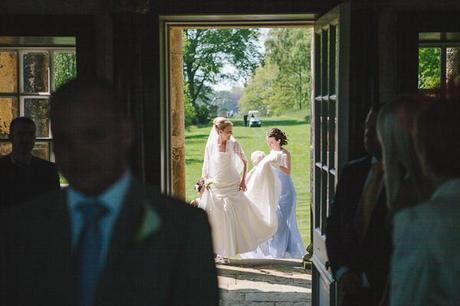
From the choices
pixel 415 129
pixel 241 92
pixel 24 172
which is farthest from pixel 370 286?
pixel 241 92

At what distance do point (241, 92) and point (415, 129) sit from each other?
179ft

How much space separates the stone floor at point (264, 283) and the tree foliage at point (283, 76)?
113 feet

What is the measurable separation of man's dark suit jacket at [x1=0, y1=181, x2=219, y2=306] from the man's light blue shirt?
0.01 metres

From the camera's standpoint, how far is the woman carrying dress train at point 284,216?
9883 mm

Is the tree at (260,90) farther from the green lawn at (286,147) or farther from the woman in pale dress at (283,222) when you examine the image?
the woman in pale dress at (283,222)

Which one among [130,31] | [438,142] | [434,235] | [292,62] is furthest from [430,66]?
[292,62]

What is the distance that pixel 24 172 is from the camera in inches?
192

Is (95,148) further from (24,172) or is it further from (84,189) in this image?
(24,172)

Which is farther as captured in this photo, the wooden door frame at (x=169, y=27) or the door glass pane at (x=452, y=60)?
the door glass pane at (x=452, y=60)

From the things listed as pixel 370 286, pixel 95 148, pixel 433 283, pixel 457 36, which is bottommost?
pixel 370 286

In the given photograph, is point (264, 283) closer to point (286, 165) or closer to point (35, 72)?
point (286, 165)

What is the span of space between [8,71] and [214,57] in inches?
1273

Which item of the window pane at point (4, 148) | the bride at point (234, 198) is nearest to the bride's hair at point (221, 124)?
the bride at point (234, 198)

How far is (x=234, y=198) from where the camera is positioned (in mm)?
9953
